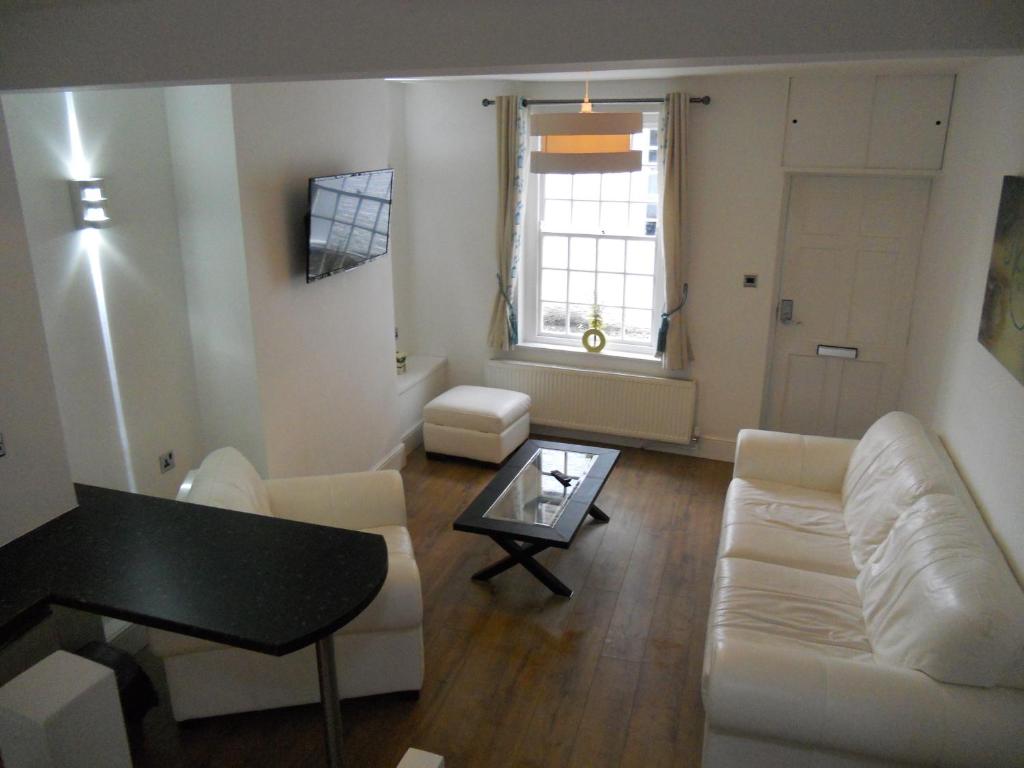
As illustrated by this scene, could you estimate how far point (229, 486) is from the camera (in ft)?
10.6

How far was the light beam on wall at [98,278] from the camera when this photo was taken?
322 cm

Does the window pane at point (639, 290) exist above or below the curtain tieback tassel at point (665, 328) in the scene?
above

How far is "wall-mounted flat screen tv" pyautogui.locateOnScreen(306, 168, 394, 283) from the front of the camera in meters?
4.09

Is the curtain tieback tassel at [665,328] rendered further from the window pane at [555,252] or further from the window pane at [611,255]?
the window pane at [555,252]

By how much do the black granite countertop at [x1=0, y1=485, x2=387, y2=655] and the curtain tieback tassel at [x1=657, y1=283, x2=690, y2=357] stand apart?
368cm

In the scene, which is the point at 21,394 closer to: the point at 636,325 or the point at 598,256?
the point at 598,256

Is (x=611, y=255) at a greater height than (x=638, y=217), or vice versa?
(x=638, y=217)

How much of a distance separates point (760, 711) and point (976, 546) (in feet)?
3.25

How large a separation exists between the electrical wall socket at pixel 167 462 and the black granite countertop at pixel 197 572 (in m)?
1.19

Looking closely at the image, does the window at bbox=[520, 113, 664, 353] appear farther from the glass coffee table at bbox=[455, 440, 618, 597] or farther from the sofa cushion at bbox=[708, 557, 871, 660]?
the sofa cushion at bbox=[708, 557, 871, 660]

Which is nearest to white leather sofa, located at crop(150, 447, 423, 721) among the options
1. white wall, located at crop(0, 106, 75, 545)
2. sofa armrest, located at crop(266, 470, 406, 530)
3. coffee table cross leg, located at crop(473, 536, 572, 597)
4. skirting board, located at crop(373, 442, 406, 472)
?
sofa armrest, located at crop(266, 470, 406, 530)

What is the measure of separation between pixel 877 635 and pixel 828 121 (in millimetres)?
3432

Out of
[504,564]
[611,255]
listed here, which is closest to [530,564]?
[504,564]

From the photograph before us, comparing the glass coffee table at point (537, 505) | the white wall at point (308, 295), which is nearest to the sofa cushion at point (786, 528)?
the glass coffee table at point (537, 505)
